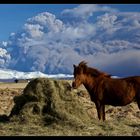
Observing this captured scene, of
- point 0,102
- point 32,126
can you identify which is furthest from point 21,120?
point 0,102

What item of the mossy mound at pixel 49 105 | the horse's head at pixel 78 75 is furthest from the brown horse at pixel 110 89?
the mossy mound at pixel 49 105

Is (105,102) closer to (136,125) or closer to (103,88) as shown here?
Result: (103,88)

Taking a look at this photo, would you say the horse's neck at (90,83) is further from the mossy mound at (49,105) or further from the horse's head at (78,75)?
the mossy mound at (49,105)

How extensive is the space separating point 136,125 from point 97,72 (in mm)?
2505

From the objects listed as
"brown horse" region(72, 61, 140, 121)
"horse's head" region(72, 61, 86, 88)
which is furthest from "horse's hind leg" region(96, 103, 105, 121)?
"horse's head" region(72, 61, 86, 88)

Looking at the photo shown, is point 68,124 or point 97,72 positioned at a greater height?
point 97,72

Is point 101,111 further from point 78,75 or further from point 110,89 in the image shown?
point 78,75

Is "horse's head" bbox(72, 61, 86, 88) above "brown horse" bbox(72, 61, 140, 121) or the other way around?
above

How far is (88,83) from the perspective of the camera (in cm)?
1692

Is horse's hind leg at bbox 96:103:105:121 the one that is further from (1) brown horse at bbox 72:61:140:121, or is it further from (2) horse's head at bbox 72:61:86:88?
(2) horse's head at bbox 72:61:86:88

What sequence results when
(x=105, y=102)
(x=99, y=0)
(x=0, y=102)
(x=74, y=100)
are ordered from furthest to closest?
(x=0, y=102)
(x=105, y=102)
(x=74, y=100)
(x=99, y=0)

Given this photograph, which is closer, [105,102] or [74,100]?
[74,100]

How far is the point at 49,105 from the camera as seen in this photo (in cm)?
1534

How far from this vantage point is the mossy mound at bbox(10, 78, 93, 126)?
14844 millimetres
